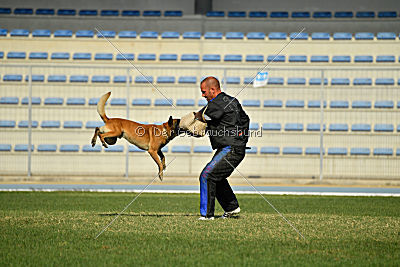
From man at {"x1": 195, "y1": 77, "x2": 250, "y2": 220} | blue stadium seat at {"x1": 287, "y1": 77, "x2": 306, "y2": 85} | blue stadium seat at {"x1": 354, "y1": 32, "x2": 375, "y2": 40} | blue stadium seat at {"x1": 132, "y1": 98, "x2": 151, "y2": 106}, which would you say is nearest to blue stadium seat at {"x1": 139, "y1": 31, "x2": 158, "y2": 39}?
blue stadium seat at {"x1": 132, "y1": 98, "x2": 151, "y2": 106}

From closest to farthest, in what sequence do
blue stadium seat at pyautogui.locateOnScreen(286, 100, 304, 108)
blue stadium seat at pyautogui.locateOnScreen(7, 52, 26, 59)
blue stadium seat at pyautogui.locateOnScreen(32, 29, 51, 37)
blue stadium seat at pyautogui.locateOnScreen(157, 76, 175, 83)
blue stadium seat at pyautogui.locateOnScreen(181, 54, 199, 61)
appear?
blue stadium seat at pyautogui.locateOnScreen(286, 100, 304, 108) < blue stadium seat at pyautogui.locateOnScreen(157, 76, 175, 83) < blue stadium seat at pyautogui.locateOnScreen(181, 54, 199, 61) < blue stadium seat at pyautogui.locateOnScreen(7, 52, 26, 59) < blue stadium seat at pyautogui.locateOnScreen(32, 29, 51, 37)

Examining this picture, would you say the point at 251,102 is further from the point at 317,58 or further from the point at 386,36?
the point at 386,36

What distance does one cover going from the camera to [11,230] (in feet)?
22.3

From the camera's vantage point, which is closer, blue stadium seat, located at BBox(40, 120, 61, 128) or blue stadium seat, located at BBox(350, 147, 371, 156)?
blue stadium seat, located at BBox(350, 147, 371, 156)

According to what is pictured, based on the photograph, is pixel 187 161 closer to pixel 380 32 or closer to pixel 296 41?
pixel 296 41

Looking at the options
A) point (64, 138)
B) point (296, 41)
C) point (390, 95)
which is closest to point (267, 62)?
point (296, 41)

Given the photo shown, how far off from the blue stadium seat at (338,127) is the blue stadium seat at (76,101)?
25.6ft

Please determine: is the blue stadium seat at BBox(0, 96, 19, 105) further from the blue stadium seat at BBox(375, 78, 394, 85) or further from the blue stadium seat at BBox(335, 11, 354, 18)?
the blue stadium seat at BBox(335, 11, 354, 18)

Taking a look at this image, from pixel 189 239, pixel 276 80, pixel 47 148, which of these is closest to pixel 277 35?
pixel 276 80

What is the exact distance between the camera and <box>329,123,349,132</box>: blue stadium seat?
63.6 feet

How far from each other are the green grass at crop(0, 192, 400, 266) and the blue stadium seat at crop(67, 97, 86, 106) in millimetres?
10743

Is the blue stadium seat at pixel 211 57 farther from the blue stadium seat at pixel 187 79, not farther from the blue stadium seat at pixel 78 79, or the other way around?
the blue stadium seat at pixel 78 79

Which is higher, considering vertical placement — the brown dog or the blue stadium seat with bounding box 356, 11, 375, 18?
the blue stadium seat with bounding box 356, 11, 375, 18

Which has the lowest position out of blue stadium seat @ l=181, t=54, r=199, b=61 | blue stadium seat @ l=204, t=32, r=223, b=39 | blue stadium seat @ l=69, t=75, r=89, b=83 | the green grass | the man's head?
the green grass
